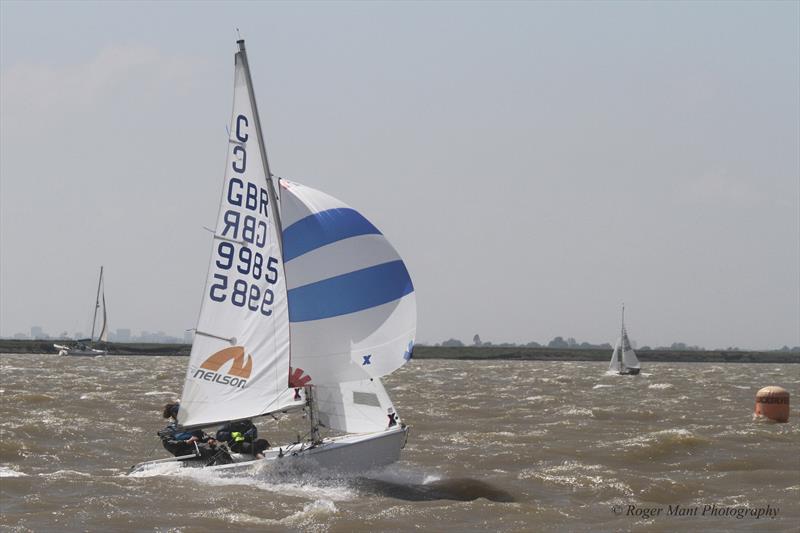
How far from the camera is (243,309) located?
18.0 metres

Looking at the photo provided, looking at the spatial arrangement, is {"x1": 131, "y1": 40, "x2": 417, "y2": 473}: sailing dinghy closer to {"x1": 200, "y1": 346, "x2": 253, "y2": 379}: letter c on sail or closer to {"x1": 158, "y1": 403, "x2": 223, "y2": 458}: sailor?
{"x1": 200, "y1": 346, "x2": 253, "y2": 379}: letter c on sail

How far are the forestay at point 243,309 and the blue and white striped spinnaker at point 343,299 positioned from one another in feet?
0.99

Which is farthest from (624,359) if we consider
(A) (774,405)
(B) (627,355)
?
(A) (774,405)

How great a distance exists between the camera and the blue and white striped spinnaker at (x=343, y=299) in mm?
17719

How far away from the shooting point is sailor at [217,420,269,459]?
703 inches

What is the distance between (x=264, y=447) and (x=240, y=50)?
654cm

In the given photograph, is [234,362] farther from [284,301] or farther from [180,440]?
[180,440]

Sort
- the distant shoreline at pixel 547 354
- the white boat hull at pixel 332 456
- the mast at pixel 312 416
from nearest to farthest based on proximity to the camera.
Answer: the white boat hull at pixel 332 456
the mast at pixel 312 416
the distant shoreline at pixel 547 354

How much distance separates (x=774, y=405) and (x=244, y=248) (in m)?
17.8

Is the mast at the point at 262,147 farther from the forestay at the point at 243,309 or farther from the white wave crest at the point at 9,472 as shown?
the white wave crest at the point at 9,472

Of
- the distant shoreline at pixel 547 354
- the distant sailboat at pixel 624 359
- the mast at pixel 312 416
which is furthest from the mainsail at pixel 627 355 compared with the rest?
the mast at pixel 312 416

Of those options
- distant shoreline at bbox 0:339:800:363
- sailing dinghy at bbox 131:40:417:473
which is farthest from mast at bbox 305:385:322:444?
distant shoreline at bbox 0:339:800:363

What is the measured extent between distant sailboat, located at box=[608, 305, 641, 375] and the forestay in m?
56.7

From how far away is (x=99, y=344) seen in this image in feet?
348
